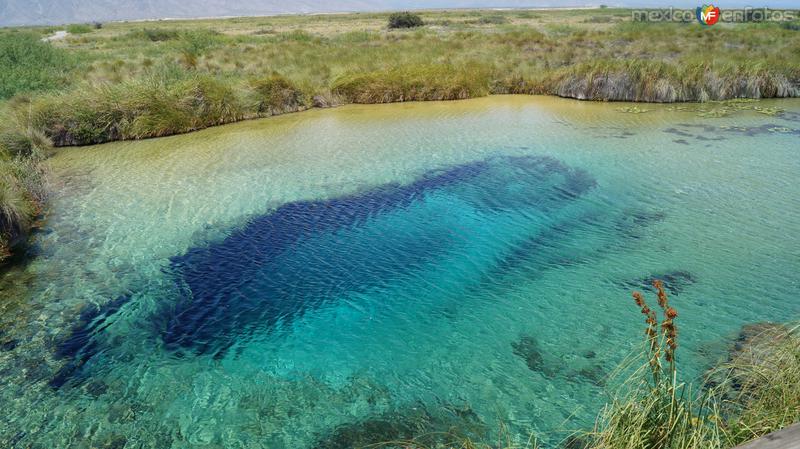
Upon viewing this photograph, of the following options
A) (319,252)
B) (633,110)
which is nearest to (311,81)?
(633,110)

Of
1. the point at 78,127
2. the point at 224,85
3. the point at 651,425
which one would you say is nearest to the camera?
the point at 651,425

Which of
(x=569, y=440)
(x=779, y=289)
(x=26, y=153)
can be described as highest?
(x=26, y=153)

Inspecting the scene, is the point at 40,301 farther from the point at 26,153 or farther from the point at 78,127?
the point at 78,127

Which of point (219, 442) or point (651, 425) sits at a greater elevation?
point (651, 425)

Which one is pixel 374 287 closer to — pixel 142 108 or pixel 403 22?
pixel 142 108

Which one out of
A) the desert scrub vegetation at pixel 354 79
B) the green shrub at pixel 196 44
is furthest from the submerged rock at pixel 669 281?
the green shrub at pixel 196 44

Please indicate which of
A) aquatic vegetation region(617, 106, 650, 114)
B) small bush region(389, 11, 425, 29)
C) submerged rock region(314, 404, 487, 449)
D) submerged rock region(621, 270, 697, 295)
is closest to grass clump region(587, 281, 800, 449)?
submerged rock region(314, 404, 487, 449)

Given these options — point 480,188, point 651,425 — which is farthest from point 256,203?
point 651,425

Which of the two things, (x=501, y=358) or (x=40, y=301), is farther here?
(x=40, y=301)
